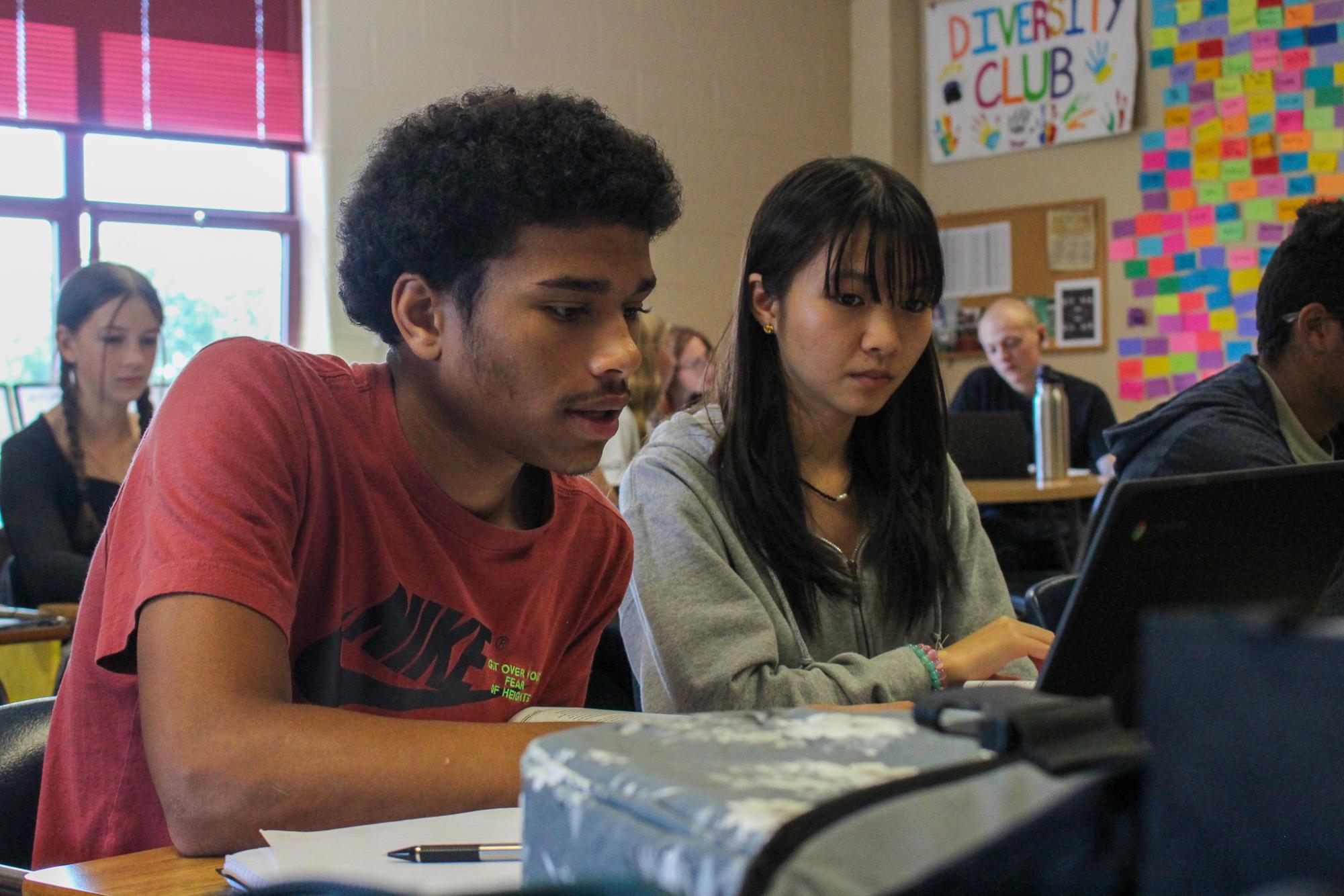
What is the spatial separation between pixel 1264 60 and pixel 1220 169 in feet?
1.47

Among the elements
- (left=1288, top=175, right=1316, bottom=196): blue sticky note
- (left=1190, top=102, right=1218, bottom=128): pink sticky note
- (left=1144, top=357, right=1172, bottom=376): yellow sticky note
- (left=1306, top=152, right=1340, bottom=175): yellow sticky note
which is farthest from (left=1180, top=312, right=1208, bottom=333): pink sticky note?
(left=1190, top=102, right=1218, bottom=128): pink sticky note

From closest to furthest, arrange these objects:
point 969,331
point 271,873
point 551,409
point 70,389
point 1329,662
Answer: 1. point 1329,662
2. point 271,873
3. point 551,409
4. point 70,389
5. point 969,331

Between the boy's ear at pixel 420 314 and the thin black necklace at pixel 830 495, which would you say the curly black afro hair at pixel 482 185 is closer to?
the boy's ear at pixel 420 314

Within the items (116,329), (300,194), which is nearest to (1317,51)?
(300,194)

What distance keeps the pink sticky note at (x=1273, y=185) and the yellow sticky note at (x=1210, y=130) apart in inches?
10.6

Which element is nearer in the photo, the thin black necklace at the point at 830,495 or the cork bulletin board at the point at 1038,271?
the thin black necklace at the point at 830,495

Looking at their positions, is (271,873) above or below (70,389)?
below

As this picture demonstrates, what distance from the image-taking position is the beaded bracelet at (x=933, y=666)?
1.31 meters

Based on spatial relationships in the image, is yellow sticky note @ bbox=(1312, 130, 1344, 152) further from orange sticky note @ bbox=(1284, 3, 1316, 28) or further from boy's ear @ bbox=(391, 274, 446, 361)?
boy's ear @ bbox=(391, 274, 446, 361)

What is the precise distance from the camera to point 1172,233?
5.25 m

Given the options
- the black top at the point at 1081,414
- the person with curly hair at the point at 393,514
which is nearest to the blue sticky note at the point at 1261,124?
the black top at the point at 1081,414

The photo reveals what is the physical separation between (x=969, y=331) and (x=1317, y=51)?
1.73 metres

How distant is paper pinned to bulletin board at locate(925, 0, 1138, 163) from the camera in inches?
211

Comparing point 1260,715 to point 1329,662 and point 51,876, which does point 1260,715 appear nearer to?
point 1329,662
